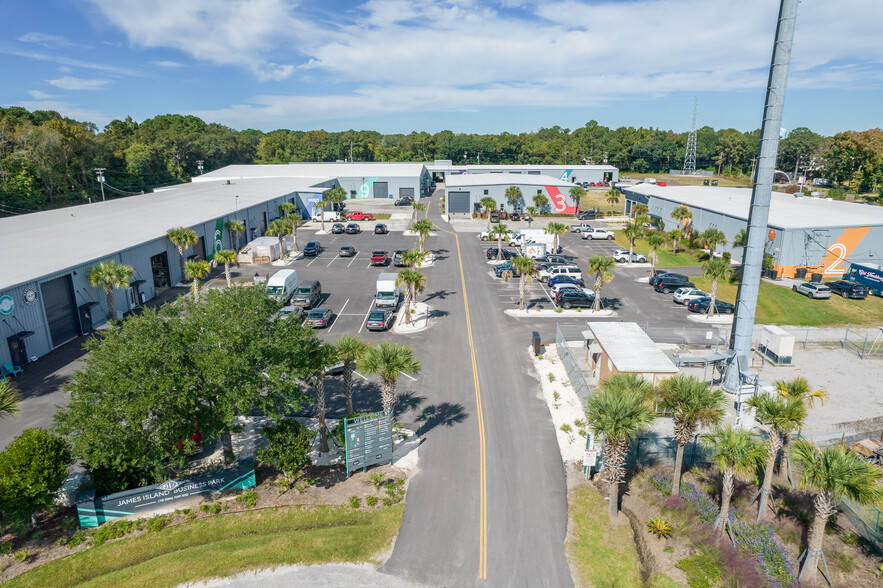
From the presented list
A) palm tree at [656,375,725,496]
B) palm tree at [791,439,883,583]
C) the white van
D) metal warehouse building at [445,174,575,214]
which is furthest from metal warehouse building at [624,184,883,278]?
the white van

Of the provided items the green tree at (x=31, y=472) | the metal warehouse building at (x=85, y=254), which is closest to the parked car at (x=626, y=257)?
the metal warehouse building at (x=85, y=254)

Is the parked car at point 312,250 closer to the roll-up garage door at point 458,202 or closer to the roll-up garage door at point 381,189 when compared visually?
the roll-up garage door at point 458,202

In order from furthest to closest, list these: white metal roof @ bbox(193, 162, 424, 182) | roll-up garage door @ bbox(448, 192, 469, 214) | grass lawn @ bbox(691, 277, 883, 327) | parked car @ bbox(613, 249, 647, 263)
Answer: white metal roof @ bbox(193, 162, 424, 182) → roll-up garage door @ bbox(448, 192, 469, 214) → parked car @ bbox(613, 249, 647, 263) → grass lawn @ bbox(691, 277, 883, 327)

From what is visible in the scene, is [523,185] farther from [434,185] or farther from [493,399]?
[493,399]

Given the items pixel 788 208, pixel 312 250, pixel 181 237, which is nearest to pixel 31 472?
pixel 181 237

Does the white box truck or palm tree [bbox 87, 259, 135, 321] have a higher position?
palm tree [bbox 87, 259, 135, 321]

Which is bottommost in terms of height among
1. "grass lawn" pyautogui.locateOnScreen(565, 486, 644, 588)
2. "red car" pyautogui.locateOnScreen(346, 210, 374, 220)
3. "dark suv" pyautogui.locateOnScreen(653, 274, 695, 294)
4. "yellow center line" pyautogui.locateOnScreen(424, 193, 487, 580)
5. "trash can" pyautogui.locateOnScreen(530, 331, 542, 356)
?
"grass lawn" pyautogui.locateOnScreen(565, 486, 644, 588)

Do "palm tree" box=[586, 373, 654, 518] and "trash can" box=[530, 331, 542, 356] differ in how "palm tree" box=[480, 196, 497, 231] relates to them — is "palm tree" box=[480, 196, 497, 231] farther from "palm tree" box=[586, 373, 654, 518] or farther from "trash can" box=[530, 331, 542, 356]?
"palm tree" box=[586, 373, 654, 518]

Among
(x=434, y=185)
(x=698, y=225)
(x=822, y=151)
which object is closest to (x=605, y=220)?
(x=698, y=225)
